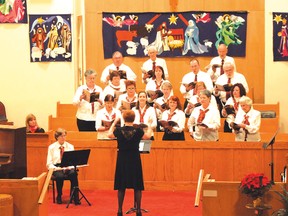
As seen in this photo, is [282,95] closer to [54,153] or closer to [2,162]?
[54,153]

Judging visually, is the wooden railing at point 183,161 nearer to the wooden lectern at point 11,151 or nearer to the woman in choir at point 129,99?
the woman in choir at point 129,99

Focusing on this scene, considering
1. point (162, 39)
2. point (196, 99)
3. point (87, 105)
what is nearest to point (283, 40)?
point (162, 39)

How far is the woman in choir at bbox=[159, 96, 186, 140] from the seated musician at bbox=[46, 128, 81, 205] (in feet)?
5.62

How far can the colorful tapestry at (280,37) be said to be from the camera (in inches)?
639

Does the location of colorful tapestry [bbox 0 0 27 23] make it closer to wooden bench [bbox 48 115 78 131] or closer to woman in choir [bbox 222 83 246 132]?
wooden bench [bbox 48 115 78 131]

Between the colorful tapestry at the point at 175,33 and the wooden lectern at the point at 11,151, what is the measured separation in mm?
7257

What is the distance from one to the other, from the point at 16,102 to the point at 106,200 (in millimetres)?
5290

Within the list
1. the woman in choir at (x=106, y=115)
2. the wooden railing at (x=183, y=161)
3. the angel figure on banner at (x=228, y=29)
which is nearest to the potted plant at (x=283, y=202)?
the wooden railing at (x=183, y=161)

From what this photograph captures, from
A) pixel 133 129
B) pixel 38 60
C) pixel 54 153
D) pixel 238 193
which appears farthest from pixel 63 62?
pixel 238 193

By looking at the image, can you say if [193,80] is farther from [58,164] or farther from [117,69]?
[58,164]

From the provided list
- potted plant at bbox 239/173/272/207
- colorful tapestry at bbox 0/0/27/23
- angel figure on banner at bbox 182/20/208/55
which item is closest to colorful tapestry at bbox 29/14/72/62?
colorful tapestry at bbox 0/0/27/23

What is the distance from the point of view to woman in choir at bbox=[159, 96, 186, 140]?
12.6 metres

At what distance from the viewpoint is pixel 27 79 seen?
16.5m

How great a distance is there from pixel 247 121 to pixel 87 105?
3.14 meters
